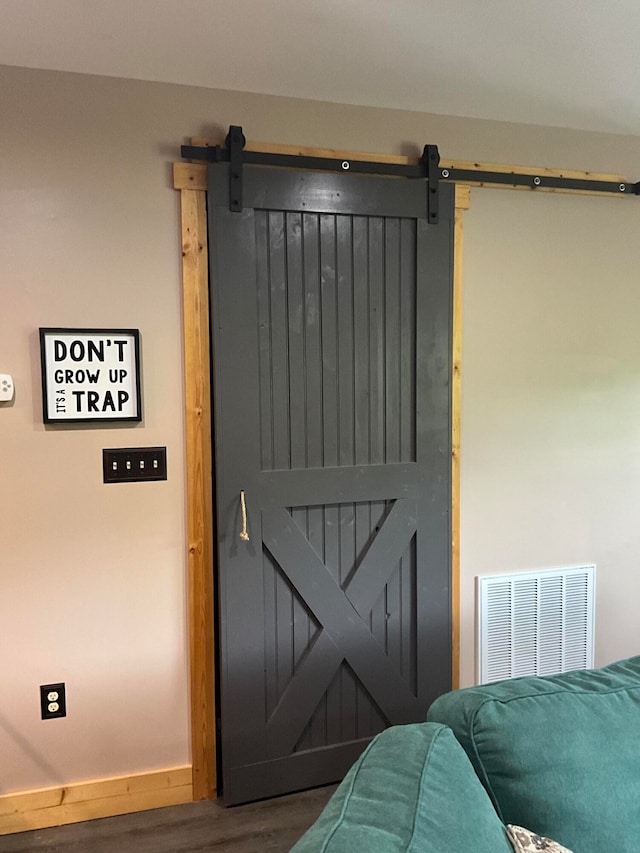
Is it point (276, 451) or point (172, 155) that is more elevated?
point (172, 155)

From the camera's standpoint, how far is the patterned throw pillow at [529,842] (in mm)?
1017

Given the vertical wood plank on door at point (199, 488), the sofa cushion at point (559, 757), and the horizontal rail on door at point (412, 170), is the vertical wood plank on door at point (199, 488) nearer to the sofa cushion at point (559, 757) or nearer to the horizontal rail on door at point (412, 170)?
the horizontal rail on door at point (412, 170)

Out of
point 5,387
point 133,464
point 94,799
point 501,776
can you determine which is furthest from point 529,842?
point 5,387

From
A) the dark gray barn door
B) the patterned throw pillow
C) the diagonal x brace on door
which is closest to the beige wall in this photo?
the dark gray barn door

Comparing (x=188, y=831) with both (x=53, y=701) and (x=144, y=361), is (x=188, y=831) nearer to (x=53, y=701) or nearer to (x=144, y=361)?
(x=53, y=701)

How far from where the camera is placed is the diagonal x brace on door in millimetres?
2342

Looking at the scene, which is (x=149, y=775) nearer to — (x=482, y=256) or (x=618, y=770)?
(x=618, y=770)

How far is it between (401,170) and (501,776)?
204 centimetres

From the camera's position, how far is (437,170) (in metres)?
2.40

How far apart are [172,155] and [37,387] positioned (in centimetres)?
93

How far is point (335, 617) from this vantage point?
2.40m

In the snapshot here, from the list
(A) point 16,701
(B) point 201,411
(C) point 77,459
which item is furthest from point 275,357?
(A) point 16,701

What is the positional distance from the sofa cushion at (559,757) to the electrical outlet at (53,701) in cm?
148

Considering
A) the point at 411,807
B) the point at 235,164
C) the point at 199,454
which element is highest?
the point at 235,164
